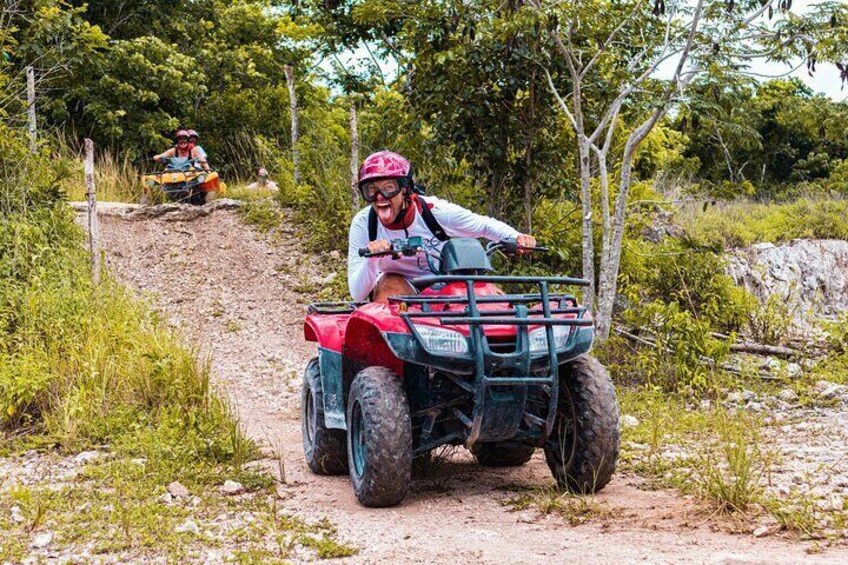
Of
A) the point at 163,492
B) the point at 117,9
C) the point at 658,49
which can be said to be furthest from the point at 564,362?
the point at 117,9

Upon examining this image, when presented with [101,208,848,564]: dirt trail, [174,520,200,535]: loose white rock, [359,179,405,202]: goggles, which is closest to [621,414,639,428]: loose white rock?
[101,208,848,564]: dirt trail

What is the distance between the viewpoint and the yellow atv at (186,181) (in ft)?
53.9

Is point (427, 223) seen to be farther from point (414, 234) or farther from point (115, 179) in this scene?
point (115, 179)

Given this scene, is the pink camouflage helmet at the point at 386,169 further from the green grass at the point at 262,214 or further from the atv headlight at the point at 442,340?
the green grass at the point at 262,214

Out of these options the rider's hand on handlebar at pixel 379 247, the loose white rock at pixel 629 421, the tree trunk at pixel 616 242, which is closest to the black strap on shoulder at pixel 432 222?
the rider's hand on handlebar at pixel 379 247

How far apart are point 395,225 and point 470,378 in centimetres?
125

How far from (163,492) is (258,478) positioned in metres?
A: 0.53

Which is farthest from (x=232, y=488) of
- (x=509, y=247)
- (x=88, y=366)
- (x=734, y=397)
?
(x=734, y=397)

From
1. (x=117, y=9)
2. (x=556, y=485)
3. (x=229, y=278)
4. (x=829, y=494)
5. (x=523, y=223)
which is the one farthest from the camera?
(x=117, y=9)

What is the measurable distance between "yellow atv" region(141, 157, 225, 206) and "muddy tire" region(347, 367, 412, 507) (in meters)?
12.5

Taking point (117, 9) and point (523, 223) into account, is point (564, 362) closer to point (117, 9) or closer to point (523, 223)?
point (523, 223)

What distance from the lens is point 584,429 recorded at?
4.70 meters

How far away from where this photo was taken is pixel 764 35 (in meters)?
8.20

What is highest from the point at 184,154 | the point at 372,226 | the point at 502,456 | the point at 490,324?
the point at 184,154
